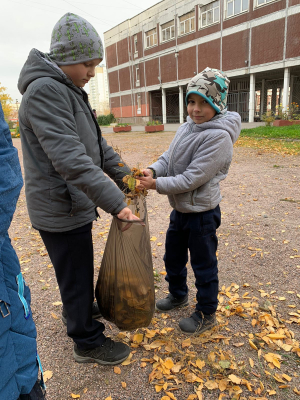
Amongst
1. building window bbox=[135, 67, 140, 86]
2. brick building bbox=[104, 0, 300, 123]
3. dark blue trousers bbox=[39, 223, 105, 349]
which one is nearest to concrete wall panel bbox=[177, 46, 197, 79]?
brick building bbox=[104, 0, 300, 123]

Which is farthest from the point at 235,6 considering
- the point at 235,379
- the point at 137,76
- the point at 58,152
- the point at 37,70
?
the point at 235,379

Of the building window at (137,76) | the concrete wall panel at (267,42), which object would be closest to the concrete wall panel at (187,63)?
the concrete wall panel at (267,42)

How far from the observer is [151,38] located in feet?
105

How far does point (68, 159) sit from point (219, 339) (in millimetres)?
1656

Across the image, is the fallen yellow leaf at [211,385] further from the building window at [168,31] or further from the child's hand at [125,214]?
the building window at [168,31]

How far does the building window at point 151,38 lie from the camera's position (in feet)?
104

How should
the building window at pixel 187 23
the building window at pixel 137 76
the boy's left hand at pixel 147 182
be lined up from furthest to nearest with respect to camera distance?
the building window at pixel 137 76
the building window at pixel 187 23
the boy's left hand at pixel 147 182

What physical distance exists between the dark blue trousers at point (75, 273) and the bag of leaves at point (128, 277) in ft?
0.44

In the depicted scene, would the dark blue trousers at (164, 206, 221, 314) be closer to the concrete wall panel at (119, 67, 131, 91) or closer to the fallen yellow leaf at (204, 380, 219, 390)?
the fallen yellow leaf at (204, 380, 219, 390)

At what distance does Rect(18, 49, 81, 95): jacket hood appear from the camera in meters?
1.52

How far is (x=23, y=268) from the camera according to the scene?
3371mm

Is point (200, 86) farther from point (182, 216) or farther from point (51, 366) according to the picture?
point (51, 366)

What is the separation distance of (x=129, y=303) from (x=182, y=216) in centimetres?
70

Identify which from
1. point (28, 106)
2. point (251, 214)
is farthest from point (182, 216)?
point (251, 214)
